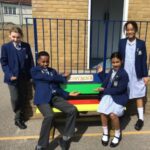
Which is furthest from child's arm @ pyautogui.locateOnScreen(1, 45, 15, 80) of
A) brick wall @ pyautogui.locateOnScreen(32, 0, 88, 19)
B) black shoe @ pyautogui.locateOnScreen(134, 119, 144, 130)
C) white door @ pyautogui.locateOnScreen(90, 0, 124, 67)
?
white door @ pyautogui.locateOnScreen(90, 0, 124, 67)

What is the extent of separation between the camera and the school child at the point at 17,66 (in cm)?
423

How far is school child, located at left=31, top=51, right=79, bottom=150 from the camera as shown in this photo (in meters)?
3.94

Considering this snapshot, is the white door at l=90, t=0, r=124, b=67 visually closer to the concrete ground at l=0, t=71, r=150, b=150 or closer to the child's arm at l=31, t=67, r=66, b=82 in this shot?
the concrete ground at l=0, t=71, r=150, b=150

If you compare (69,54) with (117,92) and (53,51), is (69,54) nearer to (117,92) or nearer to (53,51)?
(53,51)

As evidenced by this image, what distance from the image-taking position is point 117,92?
13.7 ft

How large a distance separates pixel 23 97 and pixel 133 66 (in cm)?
185

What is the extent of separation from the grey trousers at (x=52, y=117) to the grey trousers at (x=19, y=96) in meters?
0.56

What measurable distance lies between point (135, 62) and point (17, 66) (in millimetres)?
1785

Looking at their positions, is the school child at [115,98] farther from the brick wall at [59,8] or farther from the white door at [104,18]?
the white door at [104,18]

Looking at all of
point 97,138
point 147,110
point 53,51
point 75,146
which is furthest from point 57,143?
point 53,51

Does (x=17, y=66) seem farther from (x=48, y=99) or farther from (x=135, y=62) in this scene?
(x=135, y=62)

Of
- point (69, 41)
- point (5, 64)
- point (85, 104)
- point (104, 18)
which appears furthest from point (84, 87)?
point (104, 18)

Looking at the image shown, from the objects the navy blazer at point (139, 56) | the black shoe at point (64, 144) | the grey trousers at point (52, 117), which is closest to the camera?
the grey trousers at point (52, 117)

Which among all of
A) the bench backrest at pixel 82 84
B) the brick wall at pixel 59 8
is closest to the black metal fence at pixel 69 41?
the brick wall at pixel 59 8
